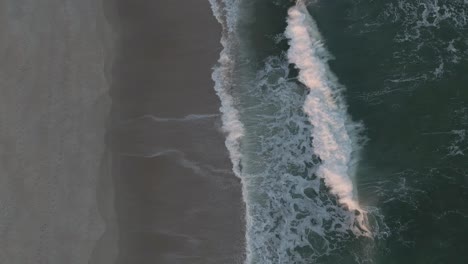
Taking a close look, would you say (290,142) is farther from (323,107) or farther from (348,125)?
(348,125)

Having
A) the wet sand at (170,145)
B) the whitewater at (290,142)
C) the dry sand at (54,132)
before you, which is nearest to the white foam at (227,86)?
the whitewater at (290,142)

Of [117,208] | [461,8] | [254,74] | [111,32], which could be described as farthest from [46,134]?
[461,8]

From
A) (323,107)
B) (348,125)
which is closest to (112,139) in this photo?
(323,107)

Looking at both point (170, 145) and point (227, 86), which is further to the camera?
point (227, 86)

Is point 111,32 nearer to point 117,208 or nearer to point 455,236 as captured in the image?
point 117,208

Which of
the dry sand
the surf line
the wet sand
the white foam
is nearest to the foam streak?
the surf line

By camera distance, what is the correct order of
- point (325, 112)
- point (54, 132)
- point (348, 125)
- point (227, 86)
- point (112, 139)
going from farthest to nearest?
point (227, 86) → point (325, 112) → point (348, 125) → point (112, 139) → point (54, 132)

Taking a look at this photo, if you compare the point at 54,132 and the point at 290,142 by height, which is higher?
the point at 54,132
